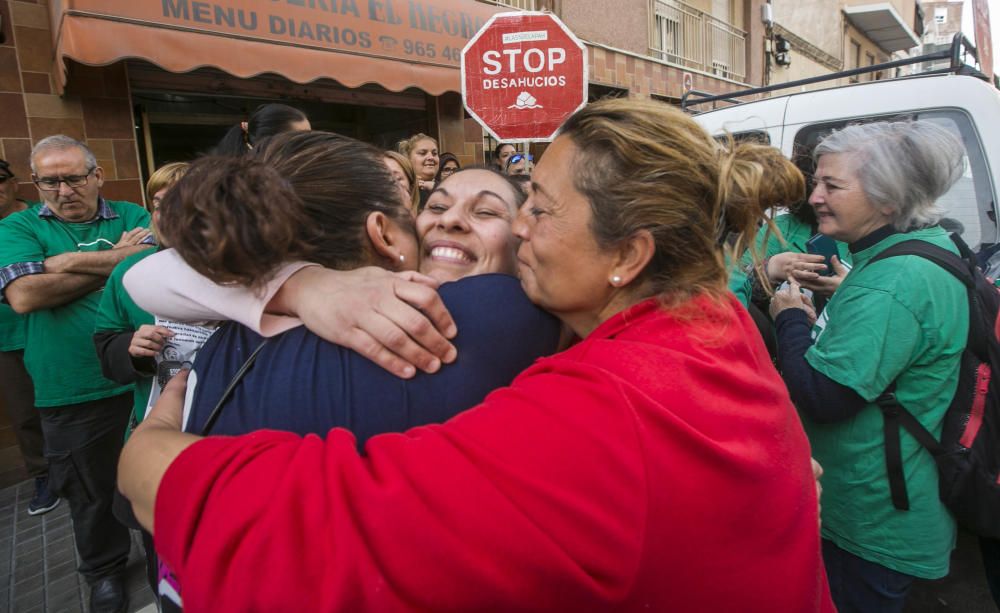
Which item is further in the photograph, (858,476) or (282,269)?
(858,476)

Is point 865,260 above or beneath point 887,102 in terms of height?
beneath

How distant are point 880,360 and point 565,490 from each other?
4.76ft

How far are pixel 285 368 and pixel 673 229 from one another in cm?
74

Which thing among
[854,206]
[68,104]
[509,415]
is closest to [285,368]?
[509,415]

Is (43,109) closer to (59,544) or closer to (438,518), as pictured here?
(59,544)

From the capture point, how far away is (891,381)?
177cm

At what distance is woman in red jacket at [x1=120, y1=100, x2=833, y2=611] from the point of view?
28.7 inches

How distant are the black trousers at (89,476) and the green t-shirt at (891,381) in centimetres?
326

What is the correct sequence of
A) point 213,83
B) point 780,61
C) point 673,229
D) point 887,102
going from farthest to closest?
point 780,61, point 213,83, point 887,102, point 673,229

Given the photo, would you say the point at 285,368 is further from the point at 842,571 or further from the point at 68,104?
the point at 68,104

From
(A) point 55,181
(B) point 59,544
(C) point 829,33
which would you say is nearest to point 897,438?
(A) point 55,181

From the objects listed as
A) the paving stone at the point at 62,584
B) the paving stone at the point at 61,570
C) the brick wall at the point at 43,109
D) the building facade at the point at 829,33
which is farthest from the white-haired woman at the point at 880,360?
the building facade at the point at 829,33

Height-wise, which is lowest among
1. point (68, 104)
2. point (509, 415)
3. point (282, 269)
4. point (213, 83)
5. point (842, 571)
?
point (842, 571)

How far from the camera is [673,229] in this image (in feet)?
3.57
